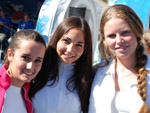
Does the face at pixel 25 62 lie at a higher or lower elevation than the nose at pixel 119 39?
lower

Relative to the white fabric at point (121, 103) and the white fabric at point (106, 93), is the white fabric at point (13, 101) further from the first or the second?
the white fabric at point (121, 103)

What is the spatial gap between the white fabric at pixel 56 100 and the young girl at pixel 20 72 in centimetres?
9

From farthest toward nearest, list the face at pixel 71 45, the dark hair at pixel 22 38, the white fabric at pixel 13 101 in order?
the face at pixel 71 45 < the dark hair at pixel 22 38 < the white fabric at pixel 13 101

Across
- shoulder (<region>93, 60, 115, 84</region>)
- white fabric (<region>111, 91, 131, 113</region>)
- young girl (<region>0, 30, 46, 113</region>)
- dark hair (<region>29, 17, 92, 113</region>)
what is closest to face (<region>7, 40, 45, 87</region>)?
young girl (<region>0, 30, 46, 113</region>)

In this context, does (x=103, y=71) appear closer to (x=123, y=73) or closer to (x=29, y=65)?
(x=123, y=73)

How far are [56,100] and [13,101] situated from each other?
332 millimetres

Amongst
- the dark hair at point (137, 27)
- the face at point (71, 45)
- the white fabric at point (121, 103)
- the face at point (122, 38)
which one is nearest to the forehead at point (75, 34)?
the face at point (71, 45)

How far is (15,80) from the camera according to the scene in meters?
1.34

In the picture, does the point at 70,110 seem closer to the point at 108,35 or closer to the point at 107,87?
the point at 107,87

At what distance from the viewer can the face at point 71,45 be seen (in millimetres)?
1492

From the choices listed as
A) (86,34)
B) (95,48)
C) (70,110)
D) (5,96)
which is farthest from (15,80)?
(95,48)

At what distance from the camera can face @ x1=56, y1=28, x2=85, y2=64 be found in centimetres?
149

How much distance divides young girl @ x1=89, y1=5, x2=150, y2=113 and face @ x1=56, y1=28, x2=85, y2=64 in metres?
0.21

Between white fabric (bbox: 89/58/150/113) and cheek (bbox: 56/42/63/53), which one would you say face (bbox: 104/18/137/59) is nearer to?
white fabric (bbox: 89/58/150/113)
